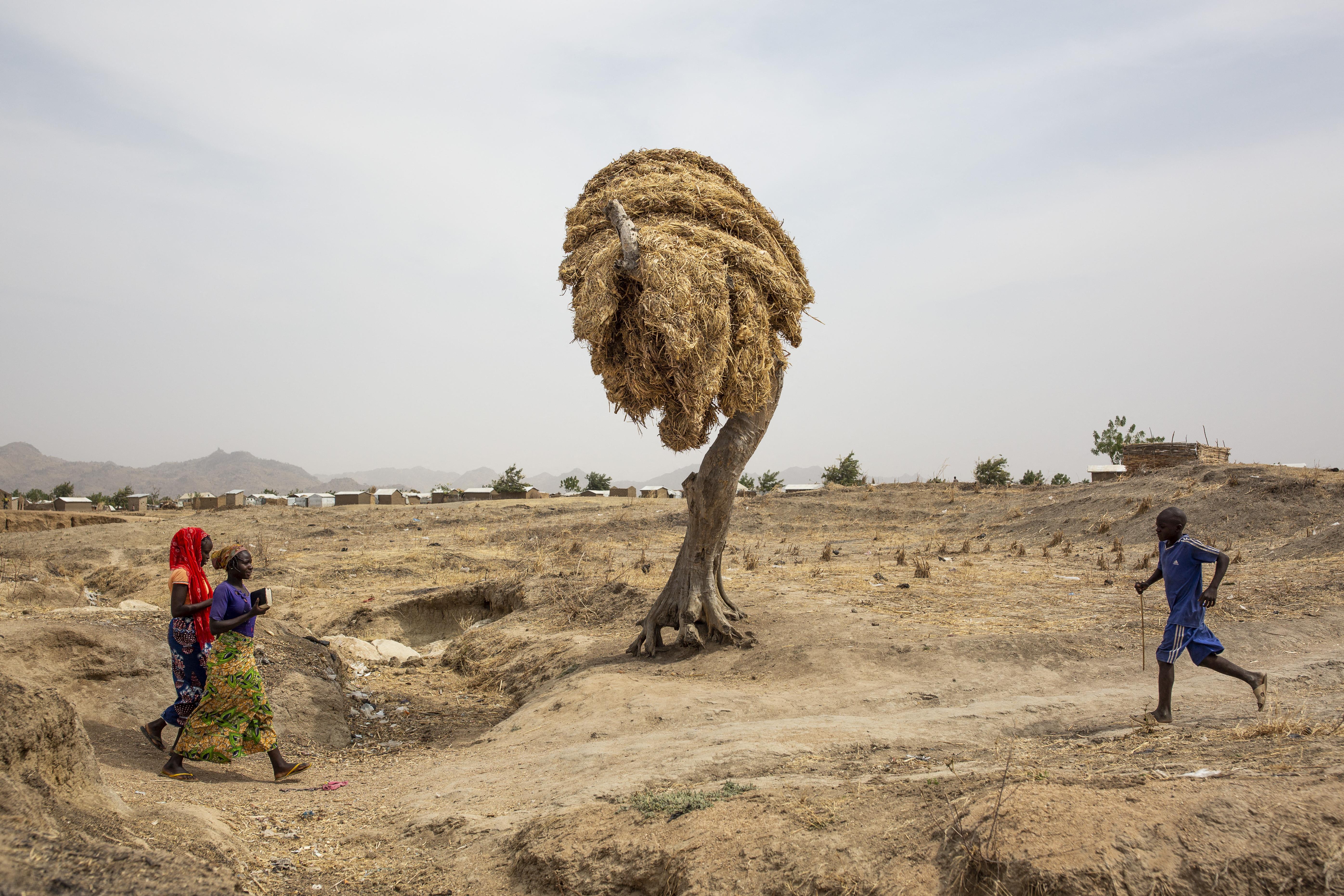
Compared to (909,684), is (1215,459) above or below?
above

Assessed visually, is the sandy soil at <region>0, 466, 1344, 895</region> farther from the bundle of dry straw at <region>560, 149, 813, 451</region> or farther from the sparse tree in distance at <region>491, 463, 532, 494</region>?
the sparse tree in distance at <region>491, 463, 532, 494</region>

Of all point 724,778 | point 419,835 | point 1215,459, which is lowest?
point 419,835

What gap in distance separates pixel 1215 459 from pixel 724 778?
2317cm

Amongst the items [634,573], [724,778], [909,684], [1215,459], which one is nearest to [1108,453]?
[1215,459]

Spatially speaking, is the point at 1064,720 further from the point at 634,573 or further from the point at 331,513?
the point at 331,513

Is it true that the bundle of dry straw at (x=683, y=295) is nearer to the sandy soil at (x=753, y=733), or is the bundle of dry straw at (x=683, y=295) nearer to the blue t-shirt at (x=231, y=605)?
the sandy soil at (x=753, y=733)

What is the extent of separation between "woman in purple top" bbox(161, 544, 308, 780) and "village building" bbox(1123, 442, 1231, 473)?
22176 millimetres

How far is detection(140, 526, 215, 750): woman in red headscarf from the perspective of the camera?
17.8 ft

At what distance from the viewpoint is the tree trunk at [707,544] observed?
8211 millimetres

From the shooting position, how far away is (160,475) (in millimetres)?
144500

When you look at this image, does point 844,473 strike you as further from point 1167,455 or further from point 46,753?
point 46,753

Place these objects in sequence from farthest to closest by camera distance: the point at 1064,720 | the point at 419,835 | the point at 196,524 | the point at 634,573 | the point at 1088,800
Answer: the point at 196,524 → the point at 634,573 → the point at 1064,720 → the point at 419,835 → the point at 1088,800

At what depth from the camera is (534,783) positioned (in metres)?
5.00

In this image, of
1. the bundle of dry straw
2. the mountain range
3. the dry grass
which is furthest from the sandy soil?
the mountain range
